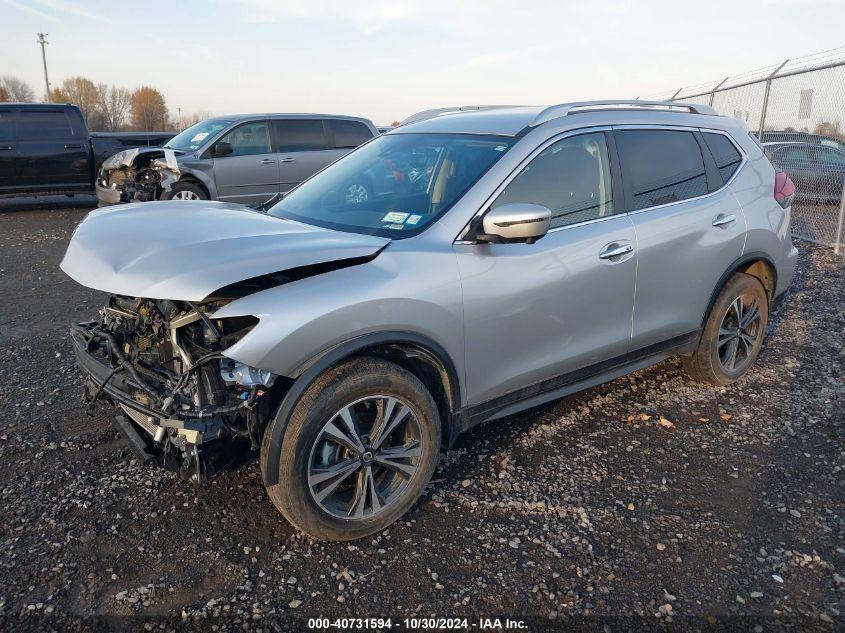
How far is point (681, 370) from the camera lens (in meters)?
4.95

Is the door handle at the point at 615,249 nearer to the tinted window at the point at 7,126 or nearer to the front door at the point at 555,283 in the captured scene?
the front door at the point at 555,283

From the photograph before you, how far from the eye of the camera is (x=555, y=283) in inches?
130

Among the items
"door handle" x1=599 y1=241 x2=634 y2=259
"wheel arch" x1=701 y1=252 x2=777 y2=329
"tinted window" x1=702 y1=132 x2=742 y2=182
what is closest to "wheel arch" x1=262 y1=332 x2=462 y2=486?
"door handle" x1=599 y1=241 x2=634 y2=259

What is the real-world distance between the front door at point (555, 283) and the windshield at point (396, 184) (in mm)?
240

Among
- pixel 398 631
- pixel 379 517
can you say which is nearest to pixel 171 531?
pixel 379 517

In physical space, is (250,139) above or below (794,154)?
above

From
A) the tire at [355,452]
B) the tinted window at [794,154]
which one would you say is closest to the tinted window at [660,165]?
the tire at [355,452]

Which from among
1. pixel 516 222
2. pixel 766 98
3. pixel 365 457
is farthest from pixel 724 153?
pixel 766 98

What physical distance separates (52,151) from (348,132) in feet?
19.2

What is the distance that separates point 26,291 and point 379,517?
5.80m

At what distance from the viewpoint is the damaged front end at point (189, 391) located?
259cm

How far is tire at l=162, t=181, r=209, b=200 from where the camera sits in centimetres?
1025

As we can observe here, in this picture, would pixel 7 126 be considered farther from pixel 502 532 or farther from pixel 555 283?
pixel 502 532

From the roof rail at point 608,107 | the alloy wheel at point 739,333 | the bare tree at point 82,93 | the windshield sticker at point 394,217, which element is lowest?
the alloy wheel at point 739,333
